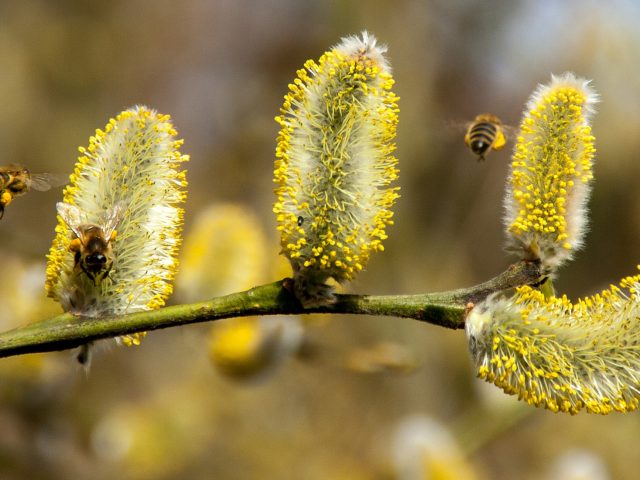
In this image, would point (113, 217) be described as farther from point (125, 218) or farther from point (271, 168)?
point (271, 168)

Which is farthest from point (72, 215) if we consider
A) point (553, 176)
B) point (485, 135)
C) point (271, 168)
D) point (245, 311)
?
point (271, 168)

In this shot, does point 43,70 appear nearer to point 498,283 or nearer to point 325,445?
point 325,445

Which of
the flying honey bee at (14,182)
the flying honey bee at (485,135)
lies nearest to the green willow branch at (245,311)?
the flying honey bee at (14,182)

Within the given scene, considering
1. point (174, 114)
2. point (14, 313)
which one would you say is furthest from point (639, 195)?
point (14, 313)

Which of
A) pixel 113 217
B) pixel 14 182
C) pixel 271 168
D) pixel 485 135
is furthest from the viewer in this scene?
pixel 271 168

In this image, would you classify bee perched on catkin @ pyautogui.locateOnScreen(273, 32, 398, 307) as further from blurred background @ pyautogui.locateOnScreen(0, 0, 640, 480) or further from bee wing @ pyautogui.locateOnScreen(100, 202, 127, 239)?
blurred background @ pyautogui.locateOnScreen(0, 0, 640, 480)

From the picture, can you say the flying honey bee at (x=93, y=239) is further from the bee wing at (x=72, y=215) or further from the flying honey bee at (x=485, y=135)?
the flying honey bee at (x=485, y=135)
